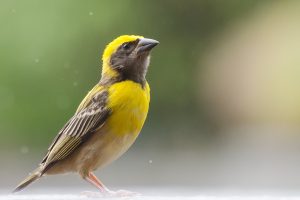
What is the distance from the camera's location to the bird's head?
4.37 metres

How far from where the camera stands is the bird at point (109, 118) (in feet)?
14.2

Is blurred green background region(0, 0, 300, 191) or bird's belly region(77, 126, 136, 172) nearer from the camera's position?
bird's belly region(77, 126, 136, 172)

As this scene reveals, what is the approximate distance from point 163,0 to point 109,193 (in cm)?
717

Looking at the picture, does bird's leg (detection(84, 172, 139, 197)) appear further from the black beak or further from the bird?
the black beak

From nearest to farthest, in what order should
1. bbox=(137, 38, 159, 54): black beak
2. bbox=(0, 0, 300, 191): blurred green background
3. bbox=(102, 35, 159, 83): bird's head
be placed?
bbox=(137, 38, 159, 54): black beak < bbox=(102, 35, 159, 83): bird's head < bbox=(0, 0, 300, 191): blurred green background

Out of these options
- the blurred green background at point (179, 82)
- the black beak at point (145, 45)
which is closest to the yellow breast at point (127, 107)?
the black beak at point (145, 45)

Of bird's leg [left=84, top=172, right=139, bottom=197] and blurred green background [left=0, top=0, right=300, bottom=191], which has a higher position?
blurred green background [left=0, top=0, right=300, bottom=191]

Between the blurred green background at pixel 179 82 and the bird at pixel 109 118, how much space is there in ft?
13.5

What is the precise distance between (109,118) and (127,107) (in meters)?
0.16

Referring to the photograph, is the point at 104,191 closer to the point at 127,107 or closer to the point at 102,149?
the point at 102,149

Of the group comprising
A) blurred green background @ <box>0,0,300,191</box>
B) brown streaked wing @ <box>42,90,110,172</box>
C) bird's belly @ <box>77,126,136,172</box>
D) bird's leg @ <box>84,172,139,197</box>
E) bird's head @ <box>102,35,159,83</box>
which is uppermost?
blurred green background @ <box>0,0,300,191</box>

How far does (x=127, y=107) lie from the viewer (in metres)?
4.32

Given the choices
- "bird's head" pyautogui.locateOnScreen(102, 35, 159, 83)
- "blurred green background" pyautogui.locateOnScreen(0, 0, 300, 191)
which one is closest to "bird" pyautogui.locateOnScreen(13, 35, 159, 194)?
"bird's head" pyautogui.locateOnScreen(102, 35, 159, 83)

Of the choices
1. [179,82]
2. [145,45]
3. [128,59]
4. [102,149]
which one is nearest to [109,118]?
[102,149]
